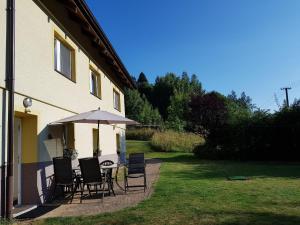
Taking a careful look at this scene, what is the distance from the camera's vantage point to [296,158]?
24.6 meters

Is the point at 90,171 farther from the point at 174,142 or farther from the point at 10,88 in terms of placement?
the point at 174,142

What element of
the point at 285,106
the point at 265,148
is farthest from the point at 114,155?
the point at 285,106

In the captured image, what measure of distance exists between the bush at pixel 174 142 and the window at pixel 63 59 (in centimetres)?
2281

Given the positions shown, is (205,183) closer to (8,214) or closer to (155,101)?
(8,214)

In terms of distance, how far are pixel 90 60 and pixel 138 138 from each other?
2950 cm

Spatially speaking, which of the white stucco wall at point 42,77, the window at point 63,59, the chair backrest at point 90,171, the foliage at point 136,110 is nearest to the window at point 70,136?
the white stucco wall at point 42,77

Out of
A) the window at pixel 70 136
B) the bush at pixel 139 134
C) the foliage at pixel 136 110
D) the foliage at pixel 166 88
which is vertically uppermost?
the foliage at pixel 166 88

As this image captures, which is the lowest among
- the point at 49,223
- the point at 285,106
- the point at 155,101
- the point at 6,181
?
the point at 49,223

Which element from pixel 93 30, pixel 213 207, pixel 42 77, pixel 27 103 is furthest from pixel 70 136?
pixel 213 207

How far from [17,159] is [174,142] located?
26.8 m

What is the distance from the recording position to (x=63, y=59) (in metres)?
12.6

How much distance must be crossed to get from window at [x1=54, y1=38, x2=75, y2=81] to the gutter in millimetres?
3122

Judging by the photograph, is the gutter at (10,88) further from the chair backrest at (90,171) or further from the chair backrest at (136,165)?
the chair backrest at (136,165)

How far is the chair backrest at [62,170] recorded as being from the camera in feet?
32.5
